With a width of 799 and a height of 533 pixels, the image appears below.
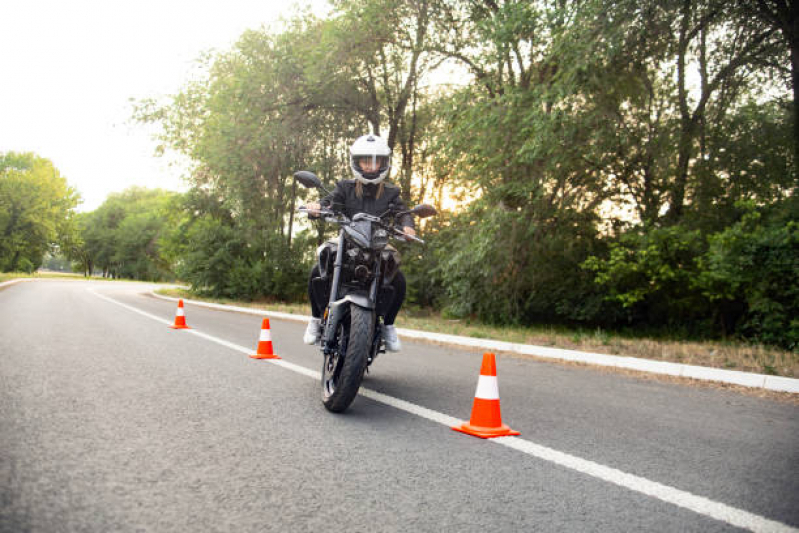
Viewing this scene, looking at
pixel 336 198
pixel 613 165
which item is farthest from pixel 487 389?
pixel 613 165

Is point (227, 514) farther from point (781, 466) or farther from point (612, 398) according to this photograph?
point (612, 398)

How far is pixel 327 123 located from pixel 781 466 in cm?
2321

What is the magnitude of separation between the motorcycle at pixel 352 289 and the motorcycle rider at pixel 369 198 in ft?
0.25

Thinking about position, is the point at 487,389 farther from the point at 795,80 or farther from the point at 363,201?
the point at 795,80

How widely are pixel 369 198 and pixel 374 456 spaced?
9.02 ft

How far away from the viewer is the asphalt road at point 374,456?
2543 millimetres

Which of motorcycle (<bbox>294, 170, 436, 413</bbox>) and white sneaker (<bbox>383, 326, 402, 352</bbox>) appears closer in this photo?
motorcycle (<bbox>294, 170, 436, 413</bbox>)

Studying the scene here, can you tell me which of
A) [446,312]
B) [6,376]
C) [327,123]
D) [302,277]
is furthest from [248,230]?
[6,376]

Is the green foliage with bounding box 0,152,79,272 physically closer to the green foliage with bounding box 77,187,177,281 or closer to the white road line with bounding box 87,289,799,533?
the green foliage with bounding box 77,187,177,281

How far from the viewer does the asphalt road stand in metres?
2.54

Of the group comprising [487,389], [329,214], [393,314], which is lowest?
[487,389]

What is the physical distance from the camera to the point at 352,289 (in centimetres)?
511

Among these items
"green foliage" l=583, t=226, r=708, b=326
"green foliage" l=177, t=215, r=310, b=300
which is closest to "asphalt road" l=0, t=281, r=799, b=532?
"green foliage" l=583, t=226, r=708, b=326

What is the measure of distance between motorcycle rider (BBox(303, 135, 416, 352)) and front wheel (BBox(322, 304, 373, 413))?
758 mm
